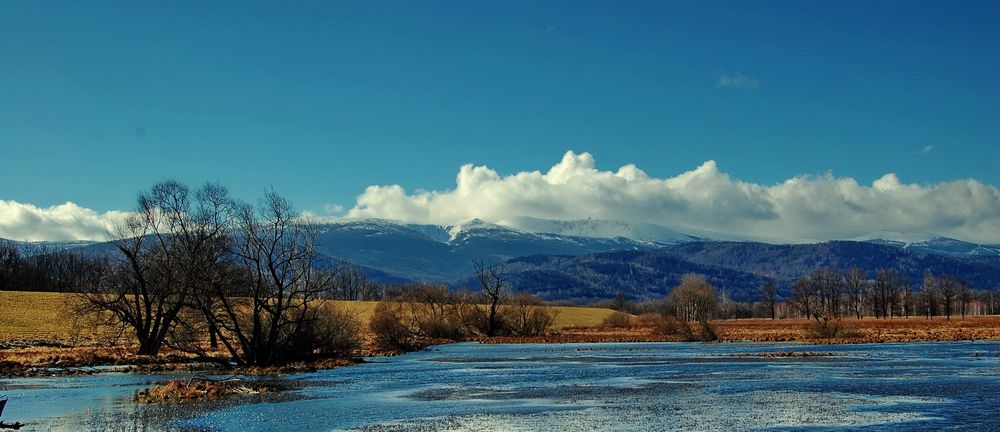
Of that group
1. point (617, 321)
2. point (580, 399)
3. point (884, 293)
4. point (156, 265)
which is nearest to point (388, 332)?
point (156, 265)

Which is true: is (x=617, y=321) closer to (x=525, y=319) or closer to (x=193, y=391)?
(x=525, y=319)

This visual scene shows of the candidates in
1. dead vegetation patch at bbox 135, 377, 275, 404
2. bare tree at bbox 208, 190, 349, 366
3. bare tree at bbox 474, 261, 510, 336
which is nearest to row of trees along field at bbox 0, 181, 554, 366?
bare tree at bbox 208, 190, 349, 366

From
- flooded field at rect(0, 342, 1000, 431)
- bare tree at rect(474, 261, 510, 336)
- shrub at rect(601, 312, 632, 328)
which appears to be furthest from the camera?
shrub at rect(601, 312, 632, 328)

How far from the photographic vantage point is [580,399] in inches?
1347

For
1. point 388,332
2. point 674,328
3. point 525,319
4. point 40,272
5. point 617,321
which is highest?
point 40,272

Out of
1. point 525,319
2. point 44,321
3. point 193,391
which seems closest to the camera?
point 193,391

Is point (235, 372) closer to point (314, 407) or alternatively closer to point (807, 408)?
point (314, 407)

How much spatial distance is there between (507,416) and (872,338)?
231 ft

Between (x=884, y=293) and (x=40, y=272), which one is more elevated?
(x=40, y=272)

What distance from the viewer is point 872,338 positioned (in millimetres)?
87750

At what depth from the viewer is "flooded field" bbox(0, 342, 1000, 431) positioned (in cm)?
2712

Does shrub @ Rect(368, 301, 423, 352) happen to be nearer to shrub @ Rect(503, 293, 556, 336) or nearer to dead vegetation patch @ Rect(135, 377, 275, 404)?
shrub @ Rect(503, 293, 556, 336)

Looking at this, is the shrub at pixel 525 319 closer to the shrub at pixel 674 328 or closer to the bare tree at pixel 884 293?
the shrub at pixel 674 328

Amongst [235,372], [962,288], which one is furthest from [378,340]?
[962,288]
